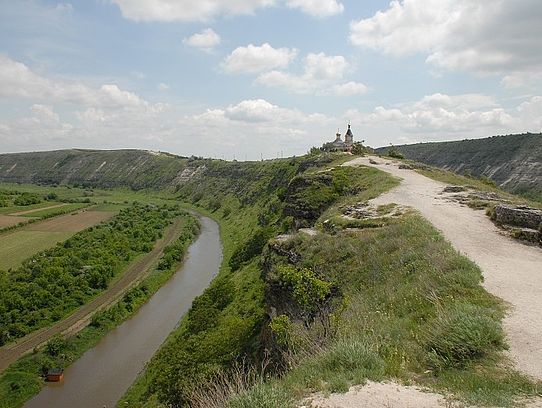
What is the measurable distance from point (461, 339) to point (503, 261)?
6647 mm

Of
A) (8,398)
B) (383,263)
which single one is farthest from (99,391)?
(383,263)

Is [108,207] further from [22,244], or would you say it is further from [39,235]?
[22,244]

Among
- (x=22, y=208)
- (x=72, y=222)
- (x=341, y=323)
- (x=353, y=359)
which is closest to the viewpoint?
(x=353, y=359)

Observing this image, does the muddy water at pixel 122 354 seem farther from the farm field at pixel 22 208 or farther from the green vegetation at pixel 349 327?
the farm field at pixel 22 208

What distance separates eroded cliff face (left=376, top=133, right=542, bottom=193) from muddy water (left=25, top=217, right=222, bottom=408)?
54878 mm

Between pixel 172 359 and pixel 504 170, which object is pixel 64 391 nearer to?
pixel 172 359

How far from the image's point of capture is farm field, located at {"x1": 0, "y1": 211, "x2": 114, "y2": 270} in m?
49.1

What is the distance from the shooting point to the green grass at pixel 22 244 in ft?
154

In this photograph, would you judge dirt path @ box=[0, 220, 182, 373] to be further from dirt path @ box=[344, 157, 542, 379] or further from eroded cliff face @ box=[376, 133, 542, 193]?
eroded cliff face @ box=[376, 133, 542, 193]

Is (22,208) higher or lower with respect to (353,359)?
lower

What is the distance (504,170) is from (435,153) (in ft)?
107

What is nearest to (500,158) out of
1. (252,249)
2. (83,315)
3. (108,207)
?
(252,249)

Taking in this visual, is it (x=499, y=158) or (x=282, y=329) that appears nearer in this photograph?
(x=282, y=329)

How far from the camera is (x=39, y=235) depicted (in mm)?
60844
